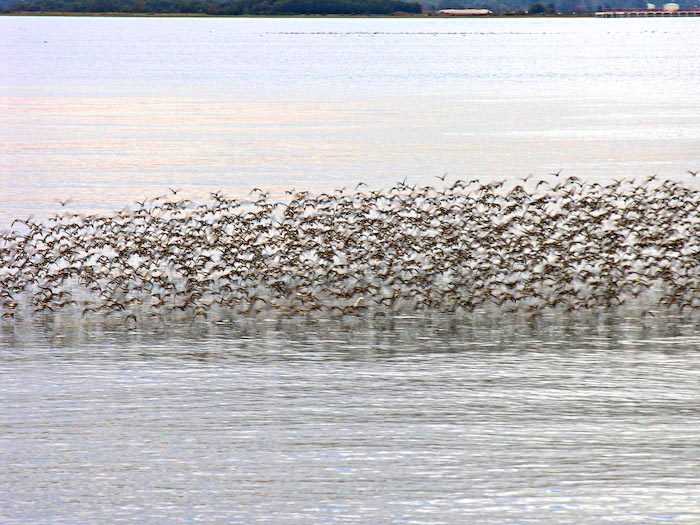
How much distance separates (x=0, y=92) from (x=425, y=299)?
6394 centimetres

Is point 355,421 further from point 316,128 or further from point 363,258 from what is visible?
point 316,128

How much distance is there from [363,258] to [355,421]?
313 inches

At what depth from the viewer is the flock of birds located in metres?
17.2

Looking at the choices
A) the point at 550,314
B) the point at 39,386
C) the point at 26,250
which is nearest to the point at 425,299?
the point at 550,314

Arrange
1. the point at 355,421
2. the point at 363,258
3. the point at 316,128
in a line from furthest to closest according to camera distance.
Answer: the point at 316,128 → the point at 363,258 → the point at 355,421

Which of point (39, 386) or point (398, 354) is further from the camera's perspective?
point (398, 354)

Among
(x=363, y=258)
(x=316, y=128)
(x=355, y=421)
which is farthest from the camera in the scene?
(x=316, y=128)

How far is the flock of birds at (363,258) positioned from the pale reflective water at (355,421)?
3.76 ft

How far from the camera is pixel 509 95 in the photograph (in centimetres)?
7550

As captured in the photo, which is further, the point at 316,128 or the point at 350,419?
the point at 316,128

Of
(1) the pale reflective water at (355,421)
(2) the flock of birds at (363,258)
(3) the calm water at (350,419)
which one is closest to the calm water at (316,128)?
(2) the flock of birds at (363,258)

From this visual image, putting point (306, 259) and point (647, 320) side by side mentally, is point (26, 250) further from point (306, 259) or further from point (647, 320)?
point (647, 320)

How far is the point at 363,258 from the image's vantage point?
19.5 metres

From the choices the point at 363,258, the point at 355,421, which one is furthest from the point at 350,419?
the point at 363,258
